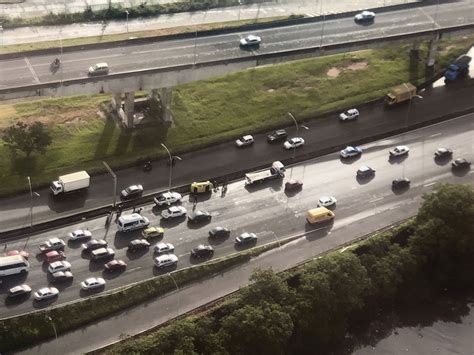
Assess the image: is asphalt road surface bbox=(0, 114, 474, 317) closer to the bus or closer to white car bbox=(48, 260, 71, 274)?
the bus

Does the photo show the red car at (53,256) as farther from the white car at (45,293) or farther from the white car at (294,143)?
the white car at (294,143)

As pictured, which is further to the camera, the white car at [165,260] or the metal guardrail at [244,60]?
the metal guardrail at [244,60]

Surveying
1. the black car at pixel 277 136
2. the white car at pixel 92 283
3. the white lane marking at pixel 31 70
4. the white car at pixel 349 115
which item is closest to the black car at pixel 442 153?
the white car at pixel 349 115

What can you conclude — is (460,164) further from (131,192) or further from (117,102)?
(117,102)

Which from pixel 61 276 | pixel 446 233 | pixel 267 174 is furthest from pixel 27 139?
pixel 446 233

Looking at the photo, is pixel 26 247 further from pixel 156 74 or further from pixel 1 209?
pixel 156 74

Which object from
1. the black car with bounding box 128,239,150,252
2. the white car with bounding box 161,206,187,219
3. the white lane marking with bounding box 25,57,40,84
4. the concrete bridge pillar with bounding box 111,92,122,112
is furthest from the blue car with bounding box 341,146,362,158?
the white lane marking with bounding box 25,57,40,84

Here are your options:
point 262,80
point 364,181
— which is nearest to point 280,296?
point 364,181
